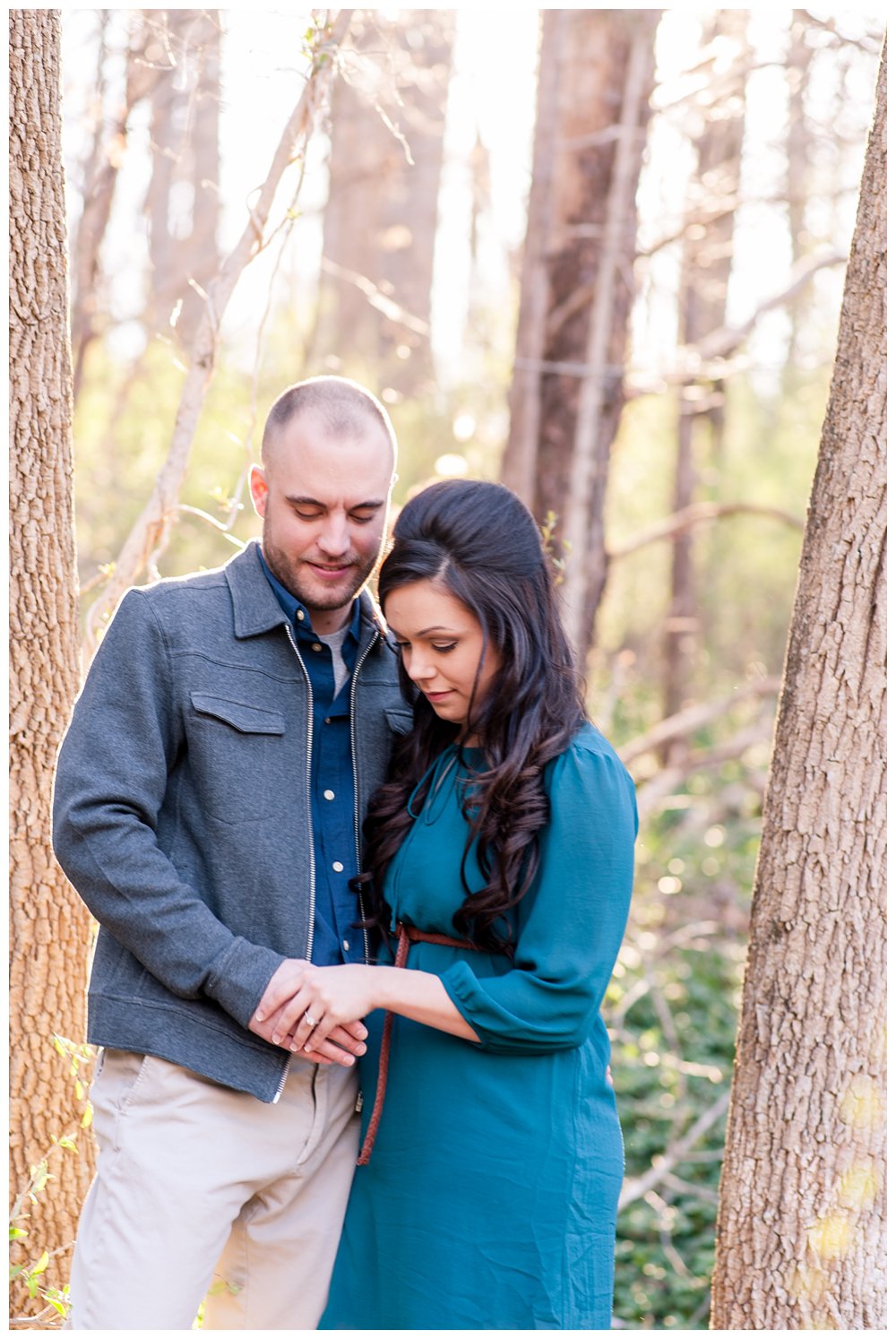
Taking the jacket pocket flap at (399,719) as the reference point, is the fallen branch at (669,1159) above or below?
below

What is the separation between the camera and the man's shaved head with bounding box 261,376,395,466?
2566 mm

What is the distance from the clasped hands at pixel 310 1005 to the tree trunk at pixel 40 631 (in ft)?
3.29

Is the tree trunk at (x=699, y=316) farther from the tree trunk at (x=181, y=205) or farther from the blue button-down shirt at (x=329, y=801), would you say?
the blue button-down shirt at (x=329, y=801)

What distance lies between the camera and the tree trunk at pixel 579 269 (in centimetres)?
642

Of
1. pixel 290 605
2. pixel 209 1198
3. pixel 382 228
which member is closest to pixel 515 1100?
pixel 209 1198

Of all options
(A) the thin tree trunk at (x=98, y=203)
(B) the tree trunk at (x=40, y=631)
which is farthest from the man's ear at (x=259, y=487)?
(A) the thin tree trunk at (x=98, y=203)

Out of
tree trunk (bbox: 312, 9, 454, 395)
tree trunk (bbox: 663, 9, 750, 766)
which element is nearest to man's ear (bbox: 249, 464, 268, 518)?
tree trunk (bbox: 663, 9, 750, 766)

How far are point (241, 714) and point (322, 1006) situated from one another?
0.59m

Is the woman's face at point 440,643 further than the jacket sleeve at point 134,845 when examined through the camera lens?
Yes

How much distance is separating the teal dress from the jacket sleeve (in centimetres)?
38

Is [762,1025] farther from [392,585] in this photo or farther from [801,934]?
[392,585]

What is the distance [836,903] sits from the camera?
9.75 ft

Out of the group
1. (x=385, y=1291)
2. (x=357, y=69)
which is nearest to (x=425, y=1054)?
(x=385, y=1291)

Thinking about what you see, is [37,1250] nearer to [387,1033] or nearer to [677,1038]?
[387,1033]
